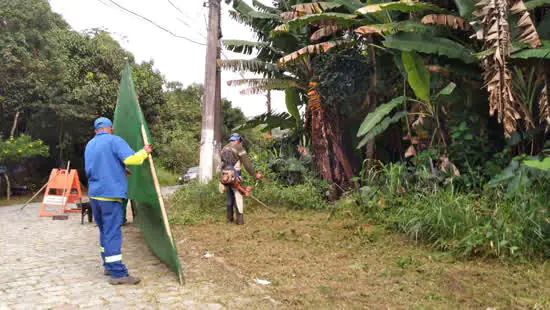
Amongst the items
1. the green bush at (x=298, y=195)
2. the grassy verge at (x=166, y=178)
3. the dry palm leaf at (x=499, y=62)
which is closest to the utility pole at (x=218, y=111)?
the green bush at (x=298, y=195)

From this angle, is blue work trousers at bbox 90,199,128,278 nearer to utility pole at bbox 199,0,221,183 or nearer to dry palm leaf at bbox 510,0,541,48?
dry palm leaf at bbox 510,0,541,48

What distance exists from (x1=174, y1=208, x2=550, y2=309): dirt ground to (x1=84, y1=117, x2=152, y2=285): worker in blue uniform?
0.86m

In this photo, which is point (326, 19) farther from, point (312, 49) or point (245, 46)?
point (245, 46)

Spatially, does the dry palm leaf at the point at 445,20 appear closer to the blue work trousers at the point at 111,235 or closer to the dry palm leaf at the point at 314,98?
the dry palm leaf at the point at 314,98

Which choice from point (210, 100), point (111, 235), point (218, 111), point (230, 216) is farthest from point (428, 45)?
point (218, 111)

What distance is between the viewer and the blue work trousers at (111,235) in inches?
186

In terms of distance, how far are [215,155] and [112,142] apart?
7.60 m

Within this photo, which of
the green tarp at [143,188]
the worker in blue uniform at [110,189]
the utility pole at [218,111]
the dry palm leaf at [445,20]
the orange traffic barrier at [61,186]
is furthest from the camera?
the utility pole at [218,111]

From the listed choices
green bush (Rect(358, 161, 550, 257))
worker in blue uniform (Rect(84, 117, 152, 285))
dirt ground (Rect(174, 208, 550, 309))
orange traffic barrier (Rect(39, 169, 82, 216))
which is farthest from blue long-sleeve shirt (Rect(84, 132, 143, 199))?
orange traffic barrier (Rect(39, 169, 82, 216))

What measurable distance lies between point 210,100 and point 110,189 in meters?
7.63

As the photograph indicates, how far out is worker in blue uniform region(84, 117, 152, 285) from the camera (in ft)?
15.6

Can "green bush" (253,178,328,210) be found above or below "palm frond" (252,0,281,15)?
below

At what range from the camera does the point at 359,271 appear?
5055mm

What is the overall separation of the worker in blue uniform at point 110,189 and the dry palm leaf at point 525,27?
16.5 feet
